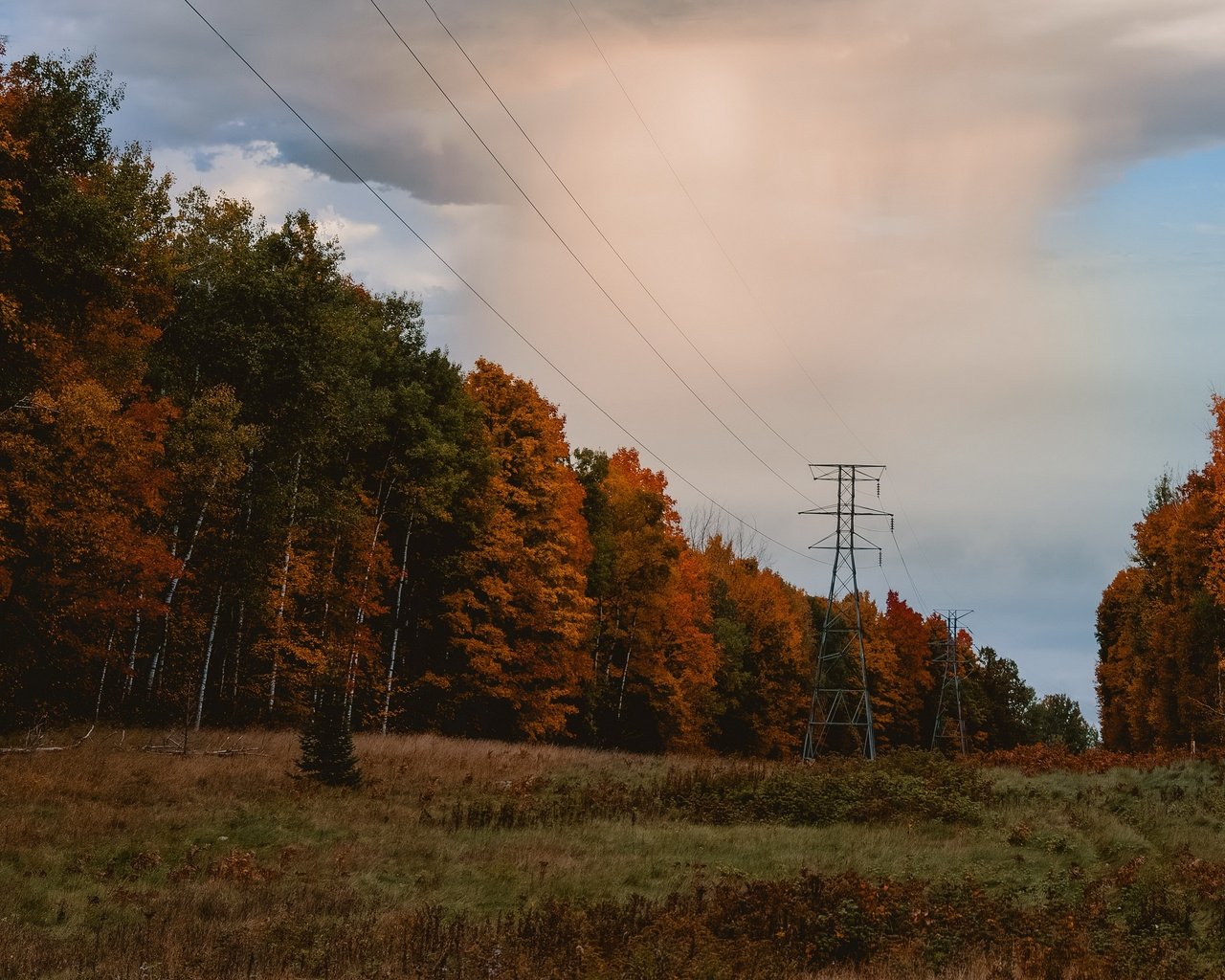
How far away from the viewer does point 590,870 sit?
18875 mm

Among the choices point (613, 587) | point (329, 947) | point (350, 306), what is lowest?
point (329, 947)

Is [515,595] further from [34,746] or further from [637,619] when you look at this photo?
[34,746]

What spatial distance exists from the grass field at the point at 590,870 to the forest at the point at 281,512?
553cm

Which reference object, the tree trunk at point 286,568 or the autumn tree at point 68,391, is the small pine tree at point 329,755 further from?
the tree trunk at point 286,568

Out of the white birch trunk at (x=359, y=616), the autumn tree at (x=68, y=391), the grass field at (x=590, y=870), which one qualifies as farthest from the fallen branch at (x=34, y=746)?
the white birch trunk at (x=359, y=616)

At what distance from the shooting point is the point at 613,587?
192ft

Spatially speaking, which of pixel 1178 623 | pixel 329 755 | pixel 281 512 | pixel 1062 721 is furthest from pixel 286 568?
pixel 1062 721

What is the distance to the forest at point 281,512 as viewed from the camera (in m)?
26.7

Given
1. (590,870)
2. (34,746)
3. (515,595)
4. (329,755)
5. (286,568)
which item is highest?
(515,595)

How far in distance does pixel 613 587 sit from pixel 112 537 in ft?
111

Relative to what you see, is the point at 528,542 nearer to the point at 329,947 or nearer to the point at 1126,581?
the point at 329,947

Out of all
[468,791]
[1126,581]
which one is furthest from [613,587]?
[1126,581]

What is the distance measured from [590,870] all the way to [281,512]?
21734 mm

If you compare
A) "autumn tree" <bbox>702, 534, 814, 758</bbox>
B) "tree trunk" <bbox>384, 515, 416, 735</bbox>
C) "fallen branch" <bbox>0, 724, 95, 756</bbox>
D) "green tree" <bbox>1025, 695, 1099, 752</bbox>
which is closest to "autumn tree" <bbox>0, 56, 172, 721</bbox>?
"fallen branch" <bbox>0, 724, 95, 756</bbox>
